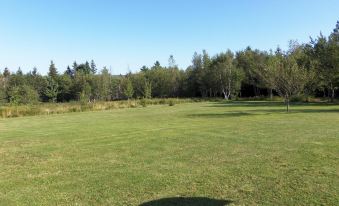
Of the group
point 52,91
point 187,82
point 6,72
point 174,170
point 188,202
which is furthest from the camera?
point 6,72

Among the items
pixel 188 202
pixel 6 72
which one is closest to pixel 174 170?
pixel 188 202

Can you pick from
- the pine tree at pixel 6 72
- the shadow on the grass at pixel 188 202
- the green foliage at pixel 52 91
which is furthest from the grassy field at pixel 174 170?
the pine tree at pixel 6 72

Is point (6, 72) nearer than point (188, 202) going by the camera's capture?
No

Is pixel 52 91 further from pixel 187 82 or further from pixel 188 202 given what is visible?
pixel 188 202

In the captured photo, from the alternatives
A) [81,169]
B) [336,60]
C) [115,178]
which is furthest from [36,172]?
[336,60]

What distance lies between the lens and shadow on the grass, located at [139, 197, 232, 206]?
6.37 m

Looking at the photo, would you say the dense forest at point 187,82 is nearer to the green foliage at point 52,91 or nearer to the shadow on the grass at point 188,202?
the green foliage at point 52,91

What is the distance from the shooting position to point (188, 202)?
647 cm

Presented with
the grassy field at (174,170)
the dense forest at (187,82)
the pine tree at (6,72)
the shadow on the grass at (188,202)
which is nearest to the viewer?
the shadow on the grass at (188,202)

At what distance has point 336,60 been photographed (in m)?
40.8

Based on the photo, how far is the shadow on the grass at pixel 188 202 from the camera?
20.9 feet

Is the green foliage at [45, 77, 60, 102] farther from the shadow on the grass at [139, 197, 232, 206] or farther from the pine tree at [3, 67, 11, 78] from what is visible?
the shadow on the grass at [139, 197, 232, 206]

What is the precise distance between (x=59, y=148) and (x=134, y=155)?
3.19m

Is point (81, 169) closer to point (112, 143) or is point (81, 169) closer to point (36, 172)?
point (36, 172)
